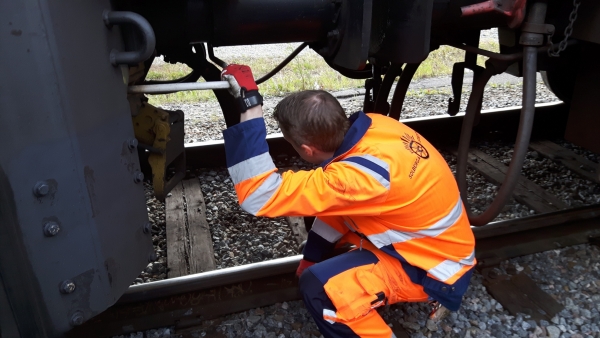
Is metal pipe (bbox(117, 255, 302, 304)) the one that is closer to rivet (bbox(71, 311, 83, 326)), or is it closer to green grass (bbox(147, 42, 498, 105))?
rivet (bbox(71, 311, 83, 326))

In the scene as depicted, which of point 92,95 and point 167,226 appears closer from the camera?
point 92,95

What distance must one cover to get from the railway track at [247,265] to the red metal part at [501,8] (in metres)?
1.18

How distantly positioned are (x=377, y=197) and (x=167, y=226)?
6.26ft

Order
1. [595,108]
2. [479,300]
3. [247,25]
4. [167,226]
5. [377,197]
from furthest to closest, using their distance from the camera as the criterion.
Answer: [167,226] → [595,108] → [479,300] → [247,25] → [377,197]

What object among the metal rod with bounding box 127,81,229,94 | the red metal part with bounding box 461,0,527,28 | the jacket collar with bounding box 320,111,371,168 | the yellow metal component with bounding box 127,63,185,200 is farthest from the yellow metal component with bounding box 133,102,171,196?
the red metal part with bounding box 461,0,527,28

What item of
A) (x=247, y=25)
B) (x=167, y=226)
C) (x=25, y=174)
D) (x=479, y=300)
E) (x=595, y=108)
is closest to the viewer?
(x=25, y=174)

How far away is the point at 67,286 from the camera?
143cm

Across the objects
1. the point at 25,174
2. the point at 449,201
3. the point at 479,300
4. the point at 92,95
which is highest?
the point at 92,95

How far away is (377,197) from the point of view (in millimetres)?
1832

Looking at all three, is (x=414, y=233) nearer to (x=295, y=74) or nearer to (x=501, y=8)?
(x=501, y=8)

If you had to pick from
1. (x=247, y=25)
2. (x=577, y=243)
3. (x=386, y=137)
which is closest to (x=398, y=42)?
(x=386, y=137)

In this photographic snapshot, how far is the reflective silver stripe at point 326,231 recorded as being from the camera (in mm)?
2438

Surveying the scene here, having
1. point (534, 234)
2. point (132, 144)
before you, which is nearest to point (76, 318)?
point (132, 144)

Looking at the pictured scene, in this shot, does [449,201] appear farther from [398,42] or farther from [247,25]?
[247,25]
